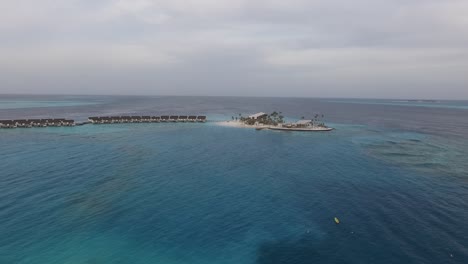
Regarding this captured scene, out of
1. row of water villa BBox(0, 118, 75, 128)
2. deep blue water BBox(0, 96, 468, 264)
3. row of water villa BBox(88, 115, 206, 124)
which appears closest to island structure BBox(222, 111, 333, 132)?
row of water villa BBox(88, 115, 206, 124)

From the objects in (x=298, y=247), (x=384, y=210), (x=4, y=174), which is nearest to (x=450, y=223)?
(x=384, y=210)

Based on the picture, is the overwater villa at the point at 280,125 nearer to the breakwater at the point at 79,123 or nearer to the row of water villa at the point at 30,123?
the breakwater at the point at 79,123

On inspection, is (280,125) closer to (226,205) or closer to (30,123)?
(226,205)

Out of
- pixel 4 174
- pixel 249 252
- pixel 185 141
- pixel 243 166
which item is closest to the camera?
pixel 249 252

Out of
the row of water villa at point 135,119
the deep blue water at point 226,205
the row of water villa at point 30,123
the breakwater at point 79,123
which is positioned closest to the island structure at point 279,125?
the row of water villa at point 135,119

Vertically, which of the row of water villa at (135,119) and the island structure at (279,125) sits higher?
the row of water villa at (135,119)

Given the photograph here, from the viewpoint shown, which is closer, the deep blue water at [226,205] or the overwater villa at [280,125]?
the deep blue water at [226,205]

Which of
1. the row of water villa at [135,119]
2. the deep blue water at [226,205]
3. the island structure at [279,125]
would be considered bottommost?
the deep blue water at [226,205]

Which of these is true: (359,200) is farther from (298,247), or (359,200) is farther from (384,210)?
(298,247)
